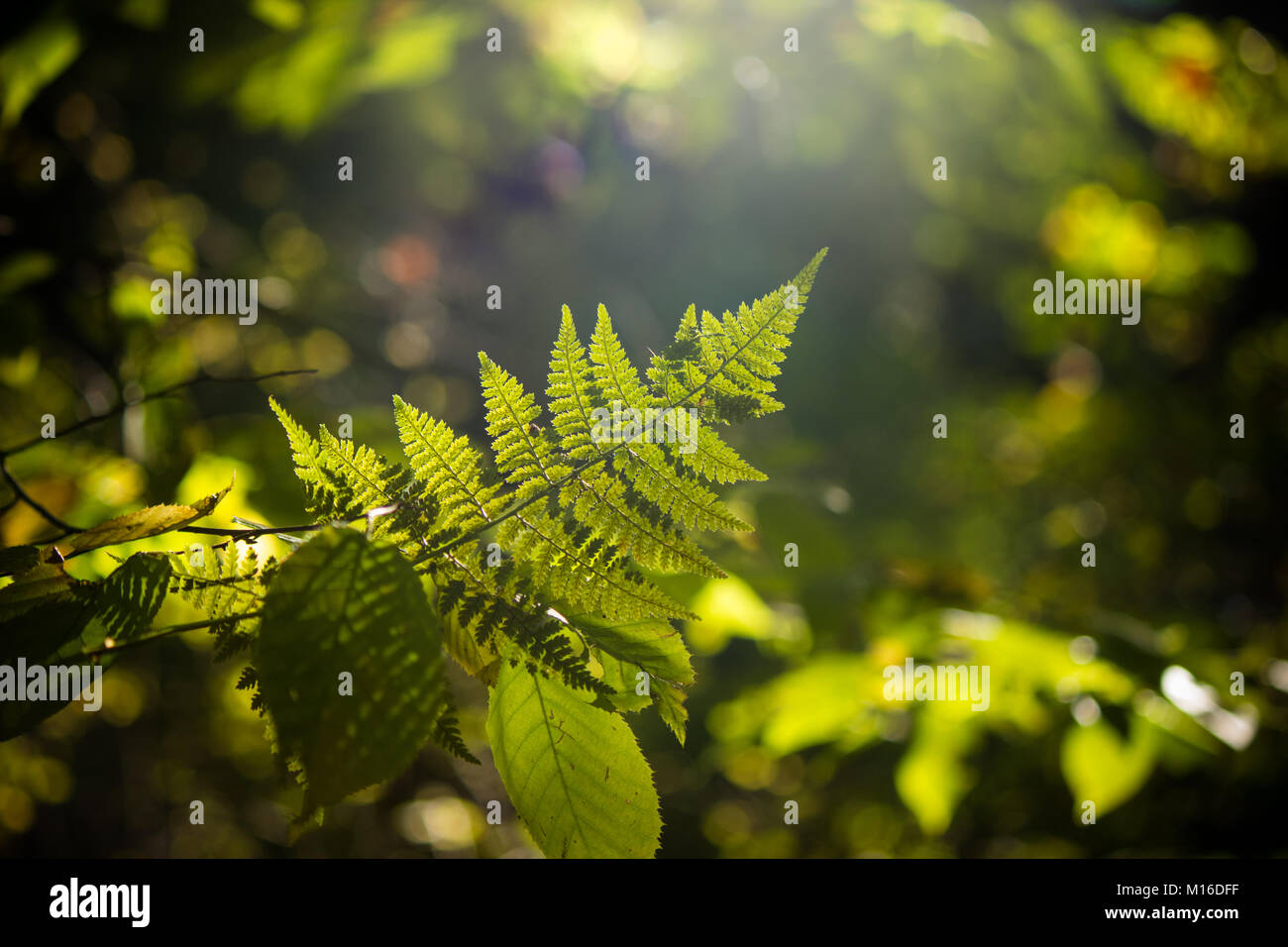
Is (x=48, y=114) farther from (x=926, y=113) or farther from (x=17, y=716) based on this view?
(x=926, y=113)

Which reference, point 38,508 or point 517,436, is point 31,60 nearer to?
point 38,508

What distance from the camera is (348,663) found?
38 cm

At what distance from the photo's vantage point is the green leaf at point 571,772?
1.60 ft

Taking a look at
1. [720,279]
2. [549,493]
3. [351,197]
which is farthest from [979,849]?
[351,197]

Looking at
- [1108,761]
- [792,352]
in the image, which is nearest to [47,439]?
[1108,761]

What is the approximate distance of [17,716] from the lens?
45cm

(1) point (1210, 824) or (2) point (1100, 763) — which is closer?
(2) point (1100, 763)

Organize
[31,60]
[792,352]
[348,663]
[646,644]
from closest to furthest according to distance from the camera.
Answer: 1. [348,663]
2. [646,644]
3. [31,60]
4. [792,352]

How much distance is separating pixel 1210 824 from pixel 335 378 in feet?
8.18

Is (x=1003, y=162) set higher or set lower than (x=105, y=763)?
higher

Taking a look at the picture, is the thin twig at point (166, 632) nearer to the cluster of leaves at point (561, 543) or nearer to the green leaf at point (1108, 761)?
the cluster of leaves at point (561, 543)

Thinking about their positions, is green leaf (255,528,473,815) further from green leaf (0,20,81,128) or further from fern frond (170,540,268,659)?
green leaf (0,20,81,128)

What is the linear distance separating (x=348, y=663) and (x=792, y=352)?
2.24 m

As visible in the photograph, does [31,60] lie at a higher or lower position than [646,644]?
higher
